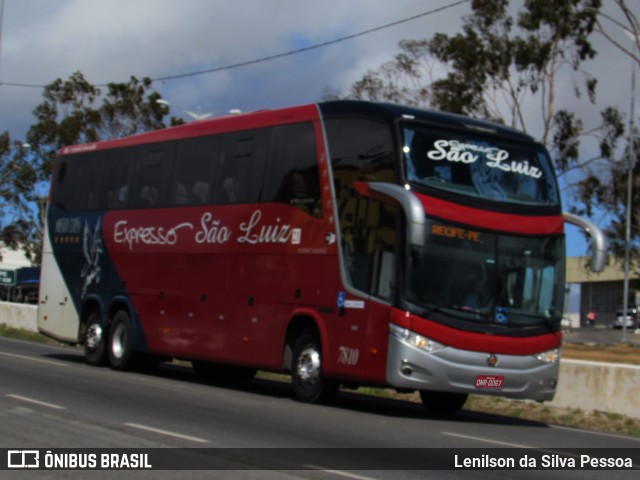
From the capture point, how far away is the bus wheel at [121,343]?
20.5 meters

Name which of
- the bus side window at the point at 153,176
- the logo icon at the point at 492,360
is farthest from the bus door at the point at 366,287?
the bus side window at the point at 153,176

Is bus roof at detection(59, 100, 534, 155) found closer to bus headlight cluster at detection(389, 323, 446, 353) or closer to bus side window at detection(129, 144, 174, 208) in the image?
bus side window at detection(129, 144, 174, 208)

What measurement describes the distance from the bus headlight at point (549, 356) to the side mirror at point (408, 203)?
2640 mm

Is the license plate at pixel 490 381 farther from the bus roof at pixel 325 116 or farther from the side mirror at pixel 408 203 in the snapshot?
the bus roof at pixel 325 116

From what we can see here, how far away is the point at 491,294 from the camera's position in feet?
47.6

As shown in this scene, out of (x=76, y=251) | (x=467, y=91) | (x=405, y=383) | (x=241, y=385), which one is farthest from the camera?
(x=467, y=91)

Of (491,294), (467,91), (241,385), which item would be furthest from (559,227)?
(467,91)

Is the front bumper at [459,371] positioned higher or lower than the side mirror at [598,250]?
lower

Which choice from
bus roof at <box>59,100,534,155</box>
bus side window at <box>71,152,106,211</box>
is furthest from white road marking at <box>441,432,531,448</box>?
bus side window at <box>71,152,106,211</box>

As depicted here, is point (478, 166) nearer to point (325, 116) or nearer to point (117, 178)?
point (325, 116)

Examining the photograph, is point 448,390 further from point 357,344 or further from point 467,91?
point 467,91

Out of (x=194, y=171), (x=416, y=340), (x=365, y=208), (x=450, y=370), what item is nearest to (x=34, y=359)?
(x=194, y=171)

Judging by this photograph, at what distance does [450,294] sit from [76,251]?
1064 cm

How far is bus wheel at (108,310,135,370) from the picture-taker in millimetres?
20547
